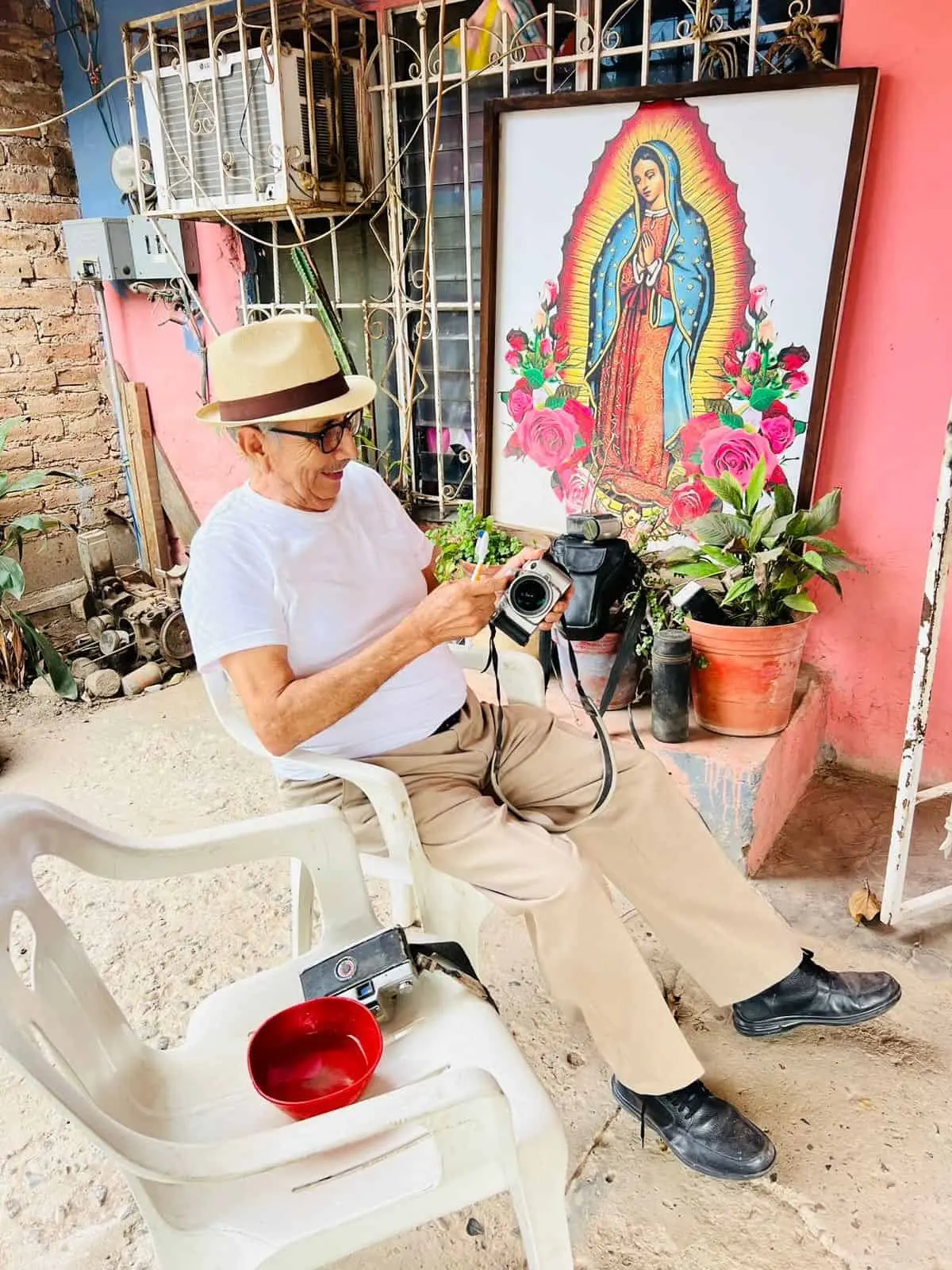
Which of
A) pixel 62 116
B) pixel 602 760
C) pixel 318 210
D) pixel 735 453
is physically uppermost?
pixel 62 116

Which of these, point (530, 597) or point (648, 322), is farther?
point (648, 322)

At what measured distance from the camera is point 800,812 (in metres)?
2.43

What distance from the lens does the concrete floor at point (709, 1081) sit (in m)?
1.38

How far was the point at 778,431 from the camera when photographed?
7.71ft

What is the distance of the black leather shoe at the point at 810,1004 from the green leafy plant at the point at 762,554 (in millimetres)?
817

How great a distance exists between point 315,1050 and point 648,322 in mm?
2004

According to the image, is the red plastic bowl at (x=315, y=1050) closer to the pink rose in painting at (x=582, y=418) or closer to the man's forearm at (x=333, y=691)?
the man's forearm at (x=333, y=691)

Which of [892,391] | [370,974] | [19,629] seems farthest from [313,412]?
[19,629]

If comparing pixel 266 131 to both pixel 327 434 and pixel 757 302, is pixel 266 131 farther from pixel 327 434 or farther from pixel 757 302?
pixel 327 434

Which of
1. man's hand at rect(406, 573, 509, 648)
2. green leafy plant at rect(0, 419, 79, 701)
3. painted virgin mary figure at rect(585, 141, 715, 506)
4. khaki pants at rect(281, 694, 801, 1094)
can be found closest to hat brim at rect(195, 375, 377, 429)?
man's hand at rect(406, 573, 509, 648)

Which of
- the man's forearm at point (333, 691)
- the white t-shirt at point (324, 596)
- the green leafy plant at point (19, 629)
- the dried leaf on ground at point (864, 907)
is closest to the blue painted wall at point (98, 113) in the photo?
the green leafy plant at point (19, 629)

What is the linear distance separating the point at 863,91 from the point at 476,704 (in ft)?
5.26

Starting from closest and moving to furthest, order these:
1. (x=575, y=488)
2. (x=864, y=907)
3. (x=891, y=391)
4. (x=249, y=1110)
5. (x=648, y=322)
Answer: (x=249, y=1110) < (x=864, y=907) < (x=891, y=391) < (x=648, y=322) < (x=575, y=488)

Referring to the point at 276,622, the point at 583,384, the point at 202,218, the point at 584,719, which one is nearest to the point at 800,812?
the point at 584,719
